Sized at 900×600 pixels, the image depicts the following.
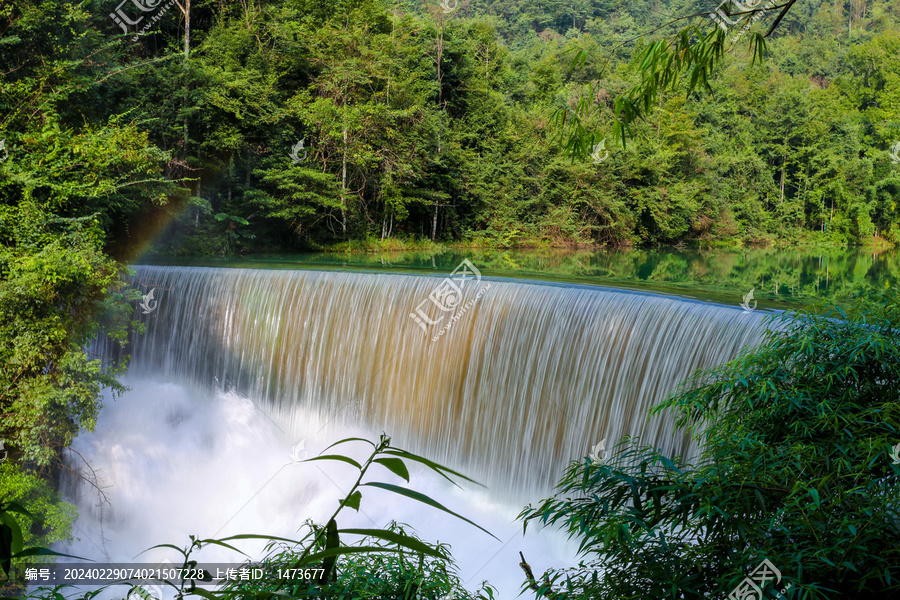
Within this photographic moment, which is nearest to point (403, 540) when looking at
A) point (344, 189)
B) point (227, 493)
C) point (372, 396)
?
point (227, 493)

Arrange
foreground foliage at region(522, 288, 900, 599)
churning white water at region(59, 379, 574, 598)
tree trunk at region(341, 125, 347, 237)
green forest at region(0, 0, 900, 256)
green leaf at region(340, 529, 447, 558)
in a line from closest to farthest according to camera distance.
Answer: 1. green leaf at region(340, 529, 447, 558)
2. foreground foliage at region(522, 288, 900, 599)
3. churning white water at region(59, 379, 574, 598)
4. green forest at region(0, 0, 900, 256)
5. tree trunk at region(341, 125, 347, 237)

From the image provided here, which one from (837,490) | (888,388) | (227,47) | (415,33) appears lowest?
(837,490)

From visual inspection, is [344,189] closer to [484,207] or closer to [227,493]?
[484,207]

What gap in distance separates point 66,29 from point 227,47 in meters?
6.20

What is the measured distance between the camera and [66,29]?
30.0 ft

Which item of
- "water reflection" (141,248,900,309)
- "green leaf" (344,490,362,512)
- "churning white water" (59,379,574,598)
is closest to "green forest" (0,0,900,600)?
"green leaf" (344,490,362,512)

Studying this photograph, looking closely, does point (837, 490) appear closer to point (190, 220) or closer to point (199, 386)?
point (199, 386)

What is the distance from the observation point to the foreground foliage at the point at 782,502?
1.67m

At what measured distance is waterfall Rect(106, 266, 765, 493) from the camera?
6.08m

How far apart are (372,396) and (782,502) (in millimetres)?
6554

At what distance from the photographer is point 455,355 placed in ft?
25.3

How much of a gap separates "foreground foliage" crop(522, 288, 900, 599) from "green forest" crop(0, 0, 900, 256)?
1.40 m

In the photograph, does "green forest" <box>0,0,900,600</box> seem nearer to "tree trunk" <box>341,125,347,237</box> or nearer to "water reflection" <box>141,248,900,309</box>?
"tree trunk" <box>341,125,347,237</box>

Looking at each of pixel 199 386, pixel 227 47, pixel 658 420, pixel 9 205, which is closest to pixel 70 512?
pixel 199 386
